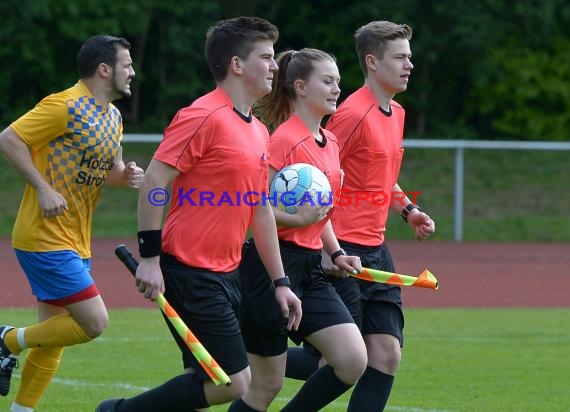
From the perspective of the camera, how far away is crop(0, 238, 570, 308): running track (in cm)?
1423

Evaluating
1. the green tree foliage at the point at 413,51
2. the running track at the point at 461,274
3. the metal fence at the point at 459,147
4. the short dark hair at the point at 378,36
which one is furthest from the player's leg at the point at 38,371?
the green tree foliage at the point at 413,51

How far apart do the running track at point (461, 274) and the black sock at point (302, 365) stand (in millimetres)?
6541

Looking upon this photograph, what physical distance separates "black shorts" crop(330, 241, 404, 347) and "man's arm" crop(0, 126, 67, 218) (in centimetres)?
150

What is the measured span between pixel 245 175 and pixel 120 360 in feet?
14.3

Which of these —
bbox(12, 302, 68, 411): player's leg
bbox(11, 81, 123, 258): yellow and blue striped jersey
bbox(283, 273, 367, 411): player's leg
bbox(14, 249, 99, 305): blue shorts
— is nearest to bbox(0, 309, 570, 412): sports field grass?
bbox(12, 302, 68, 411): player's leg

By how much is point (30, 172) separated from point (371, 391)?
6.87 feet

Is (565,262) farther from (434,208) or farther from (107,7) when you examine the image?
(107,7)

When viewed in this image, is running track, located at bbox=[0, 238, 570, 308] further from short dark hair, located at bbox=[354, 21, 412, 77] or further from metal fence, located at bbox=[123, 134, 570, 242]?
short dark hair, located at bbox=[354, 21, 412, 77]

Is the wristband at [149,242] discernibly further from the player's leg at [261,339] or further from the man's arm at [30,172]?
the man's arm at [30,172]

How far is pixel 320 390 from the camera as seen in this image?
5941 millimetres

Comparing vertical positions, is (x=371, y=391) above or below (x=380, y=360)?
below

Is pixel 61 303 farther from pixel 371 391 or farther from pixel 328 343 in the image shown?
pixel 371 391

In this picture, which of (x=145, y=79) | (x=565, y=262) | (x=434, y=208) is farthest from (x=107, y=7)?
(x=565, y=262)

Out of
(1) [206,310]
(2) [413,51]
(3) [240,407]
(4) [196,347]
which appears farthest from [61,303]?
(2) [413,51]
